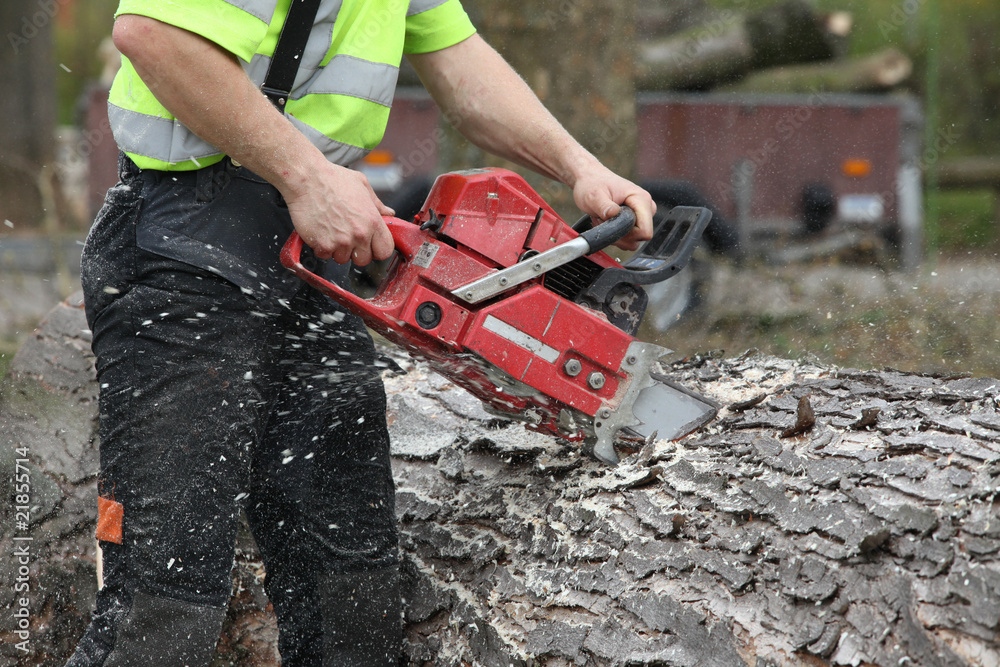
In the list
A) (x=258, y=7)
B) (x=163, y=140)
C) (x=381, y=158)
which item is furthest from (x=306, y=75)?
(x=381, y=158)

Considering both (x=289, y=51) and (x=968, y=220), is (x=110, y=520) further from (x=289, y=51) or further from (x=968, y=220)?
(x=968, y=220)

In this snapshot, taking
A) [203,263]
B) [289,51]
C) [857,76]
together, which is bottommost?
[203,263]

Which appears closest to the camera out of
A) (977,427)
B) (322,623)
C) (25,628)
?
(977,427)

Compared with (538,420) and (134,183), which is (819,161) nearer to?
(538,420)

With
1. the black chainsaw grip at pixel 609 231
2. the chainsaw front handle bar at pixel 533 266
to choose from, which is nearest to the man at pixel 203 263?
the chainsaw front handle bar at pixel 533 266

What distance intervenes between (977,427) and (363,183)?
1.38 m

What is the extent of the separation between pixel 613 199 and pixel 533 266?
36cm

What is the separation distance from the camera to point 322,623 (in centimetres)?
204

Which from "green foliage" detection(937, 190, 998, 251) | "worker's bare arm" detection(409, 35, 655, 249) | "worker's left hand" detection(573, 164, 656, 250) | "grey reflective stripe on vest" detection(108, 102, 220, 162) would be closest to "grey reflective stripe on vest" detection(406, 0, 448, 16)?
"worker's bare arm" detection(409, 35, 655, 249)

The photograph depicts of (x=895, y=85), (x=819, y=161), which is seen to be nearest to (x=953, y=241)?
(x=895, y=85)

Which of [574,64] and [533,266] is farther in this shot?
[574,64]

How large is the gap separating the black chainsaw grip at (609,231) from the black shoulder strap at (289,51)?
2.39 feet

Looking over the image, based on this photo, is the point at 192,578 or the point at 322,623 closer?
the point at 192,578

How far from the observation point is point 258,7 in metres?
1.60
